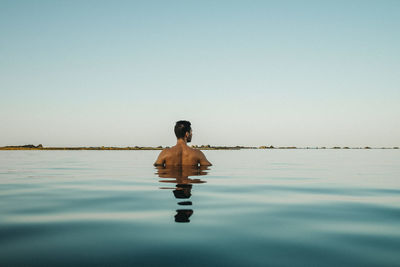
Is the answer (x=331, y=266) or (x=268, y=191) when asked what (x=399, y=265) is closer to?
(x=331, y=266)

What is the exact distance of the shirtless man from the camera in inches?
441

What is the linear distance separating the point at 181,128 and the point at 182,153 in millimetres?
868

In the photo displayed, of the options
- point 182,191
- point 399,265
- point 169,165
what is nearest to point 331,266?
point 399,265

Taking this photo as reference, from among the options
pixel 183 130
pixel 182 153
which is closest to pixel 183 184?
pixel 182 153

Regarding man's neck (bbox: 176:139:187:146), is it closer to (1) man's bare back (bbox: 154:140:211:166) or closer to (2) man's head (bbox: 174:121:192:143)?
(1) man's bare back (bbox: 154:140:211:166)

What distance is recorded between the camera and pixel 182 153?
1134 cm

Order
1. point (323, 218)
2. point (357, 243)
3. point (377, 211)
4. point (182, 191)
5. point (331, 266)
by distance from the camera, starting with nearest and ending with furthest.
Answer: point (331, 266) → point (357, 243) → point (323, 218) → point (377, 211) → point (182, 191)

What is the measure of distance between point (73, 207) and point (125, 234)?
238 cm

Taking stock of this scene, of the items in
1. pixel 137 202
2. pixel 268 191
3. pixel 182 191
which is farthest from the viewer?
pixel 268 191

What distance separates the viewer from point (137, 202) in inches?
256

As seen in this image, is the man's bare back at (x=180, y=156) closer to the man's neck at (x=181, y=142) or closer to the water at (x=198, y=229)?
the man's neck at (x=181, y=142)

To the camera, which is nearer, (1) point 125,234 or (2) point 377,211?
(1) point 125,234

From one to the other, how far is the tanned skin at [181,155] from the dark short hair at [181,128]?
128 mm

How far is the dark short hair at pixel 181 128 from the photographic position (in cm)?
1112
